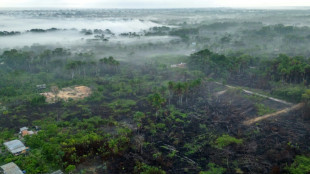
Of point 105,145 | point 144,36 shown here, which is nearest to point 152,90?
point 105,145

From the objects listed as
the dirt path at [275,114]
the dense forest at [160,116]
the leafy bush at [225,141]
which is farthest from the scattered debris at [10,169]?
the dirt path at [275,114]

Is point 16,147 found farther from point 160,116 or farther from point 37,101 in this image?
point 160,116

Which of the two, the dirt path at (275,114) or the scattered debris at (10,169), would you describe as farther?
the dirt path at (275,114)

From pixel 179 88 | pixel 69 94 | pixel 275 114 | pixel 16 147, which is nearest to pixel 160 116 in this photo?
pixel 179 88

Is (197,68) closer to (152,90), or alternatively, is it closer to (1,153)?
(152,90)

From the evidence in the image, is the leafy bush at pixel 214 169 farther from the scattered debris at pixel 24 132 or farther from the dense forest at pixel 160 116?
the scattered debris at pixel 24 132

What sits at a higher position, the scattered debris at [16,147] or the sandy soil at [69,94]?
the sandy soil at [69,94]

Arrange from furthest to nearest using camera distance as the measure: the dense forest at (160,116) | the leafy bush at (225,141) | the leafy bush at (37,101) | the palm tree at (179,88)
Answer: the palm tree at (179,88) → the leafy bush at (37,101) → the leafy bush at (225,141) → the dense forest at (160,116)

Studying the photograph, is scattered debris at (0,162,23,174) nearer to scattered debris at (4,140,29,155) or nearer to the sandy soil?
scattered debris at (4,140,29,155)
